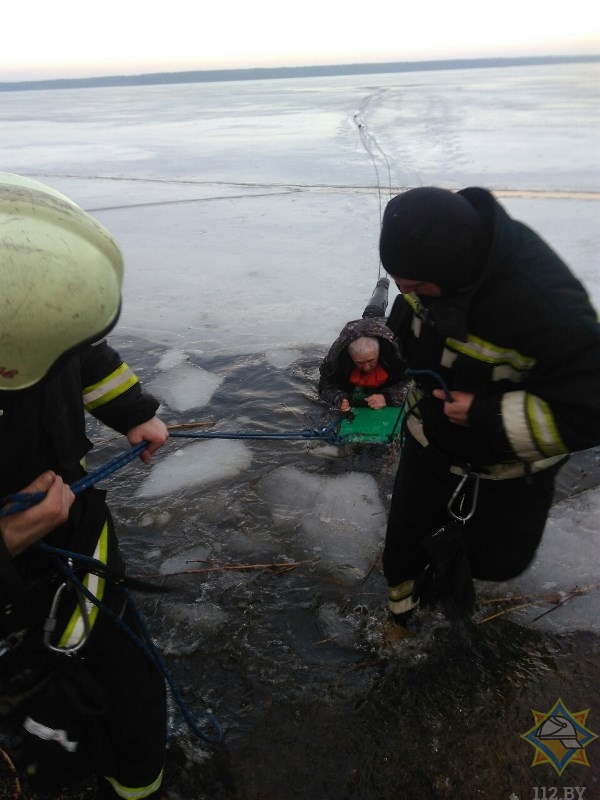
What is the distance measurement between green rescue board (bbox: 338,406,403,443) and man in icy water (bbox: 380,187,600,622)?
1.42 m

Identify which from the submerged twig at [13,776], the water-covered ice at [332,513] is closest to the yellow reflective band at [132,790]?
the submerged twig at [13,776]

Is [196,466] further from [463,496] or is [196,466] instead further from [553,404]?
[553,404]

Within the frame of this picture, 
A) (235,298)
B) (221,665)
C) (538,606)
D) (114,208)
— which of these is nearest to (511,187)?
(235,298)

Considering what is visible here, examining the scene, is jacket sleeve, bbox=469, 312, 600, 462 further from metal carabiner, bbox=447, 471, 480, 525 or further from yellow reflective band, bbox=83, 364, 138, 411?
yellow reflective band, bbox=83, 364, 138, 411

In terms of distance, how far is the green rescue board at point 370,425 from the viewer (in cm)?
337

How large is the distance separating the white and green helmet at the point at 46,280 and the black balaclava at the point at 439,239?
27.1 inches

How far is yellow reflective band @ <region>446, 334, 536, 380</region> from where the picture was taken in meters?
1.48

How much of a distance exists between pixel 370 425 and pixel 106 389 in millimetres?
2084

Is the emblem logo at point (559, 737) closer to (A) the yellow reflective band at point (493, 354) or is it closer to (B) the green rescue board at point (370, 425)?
(A) the yellow reflective band at point (493, 354)

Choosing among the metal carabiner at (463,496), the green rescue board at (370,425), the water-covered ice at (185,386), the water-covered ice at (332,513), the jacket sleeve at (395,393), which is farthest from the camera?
the water-covered ice at (185,386)

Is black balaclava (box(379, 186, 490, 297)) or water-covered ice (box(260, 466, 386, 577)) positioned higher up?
black balaclava (box(379, 186, 490, 297))

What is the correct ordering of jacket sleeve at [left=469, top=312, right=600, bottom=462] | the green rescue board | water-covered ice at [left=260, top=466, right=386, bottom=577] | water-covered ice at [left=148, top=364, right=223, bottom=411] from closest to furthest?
1. jacket sleeve at [left=469, top=312, right=600, bottom=462]
2. water-covered ice at [left=260, top=466, right=386, bottom=577]
3. the green rescue board
4. water-covered ice at [left=148, top=364, right=223, bottom=411]

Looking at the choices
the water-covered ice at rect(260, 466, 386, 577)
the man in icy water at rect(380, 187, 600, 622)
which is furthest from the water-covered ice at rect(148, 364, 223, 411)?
the man in icy water at rect(380, 187, 600, 622)

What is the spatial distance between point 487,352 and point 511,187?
7.40 meters
